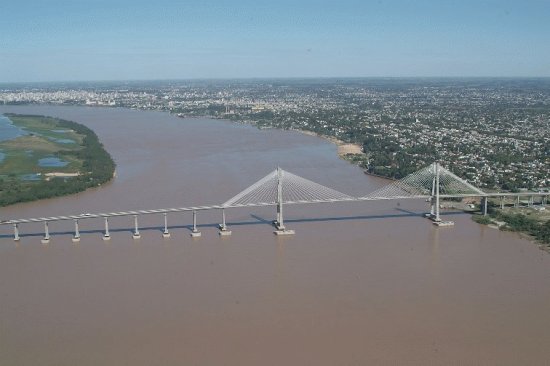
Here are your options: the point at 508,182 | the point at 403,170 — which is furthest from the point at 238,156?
the point at 508,182

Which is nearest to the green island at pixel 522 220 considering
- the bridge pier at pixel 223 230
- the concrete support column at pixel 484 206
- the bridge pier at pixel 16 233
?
the concrete support column at pixel 484 206

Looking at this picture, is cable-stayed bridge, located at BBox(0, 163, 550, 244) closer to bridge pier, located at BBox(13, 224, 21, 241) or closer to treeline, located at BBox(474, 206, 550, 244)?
→ bridge pier, located at BBox(13, 224, 21, 241)

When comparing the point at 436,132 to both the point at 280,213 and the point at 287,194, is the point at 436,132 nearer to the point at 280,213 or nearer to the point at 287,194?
the point at 287,194

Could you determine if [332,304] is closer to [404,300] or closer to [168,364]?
[404,300]

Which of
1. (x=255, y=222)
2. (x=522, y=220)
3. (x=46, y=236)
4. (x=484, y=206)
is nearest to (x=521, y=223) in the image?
(x=522, y=220)

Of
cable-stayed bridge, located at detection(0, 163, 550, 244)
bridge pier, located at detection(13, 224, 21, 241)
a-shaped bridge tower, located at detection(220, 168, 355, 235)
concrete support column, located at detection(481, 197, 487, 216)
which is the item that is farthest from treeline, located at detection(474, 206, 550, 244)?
bridge pier, located at detection(13, 224, 21, 241)

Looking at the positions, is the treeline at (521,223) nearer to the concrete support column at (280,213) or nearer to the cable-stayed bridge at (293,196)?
the cable-stayed bridge at (293,196)
